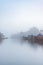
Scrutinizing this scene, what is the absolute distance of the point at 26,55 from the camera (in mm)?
1460

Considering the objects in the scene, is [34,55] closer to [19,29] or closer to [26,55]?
[26,55]

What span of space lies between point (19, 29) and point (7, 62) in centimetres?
53

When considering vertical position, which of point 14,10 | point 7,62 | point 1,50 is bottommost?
point 7,62

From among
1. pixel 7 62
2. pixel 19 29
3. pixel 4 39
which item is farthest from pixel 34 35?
pixel 7 62

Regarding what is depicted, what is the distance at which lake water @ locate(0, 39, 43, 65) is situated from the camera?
1441mm

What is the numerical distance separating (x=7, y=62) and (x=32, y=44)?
18.2 inches

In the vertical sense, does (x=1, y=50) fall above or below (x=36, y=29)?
below

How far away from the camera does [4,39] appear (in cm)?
144

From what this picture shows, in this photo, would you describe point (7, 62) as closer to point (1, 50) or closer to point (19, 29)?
point (1, 50)

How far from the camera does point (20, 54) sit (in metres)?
1.46

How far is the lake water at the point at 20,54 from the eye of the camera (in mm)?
1441

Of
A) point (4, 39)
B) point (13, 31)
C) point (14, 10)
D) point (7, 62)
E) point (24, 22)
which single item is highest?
point (14, 10)

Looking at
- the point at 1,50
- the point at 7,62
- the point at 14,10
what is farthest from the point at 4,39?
the point at 14,10

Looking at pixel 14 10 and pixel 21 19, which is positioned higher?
pixel 14 10
